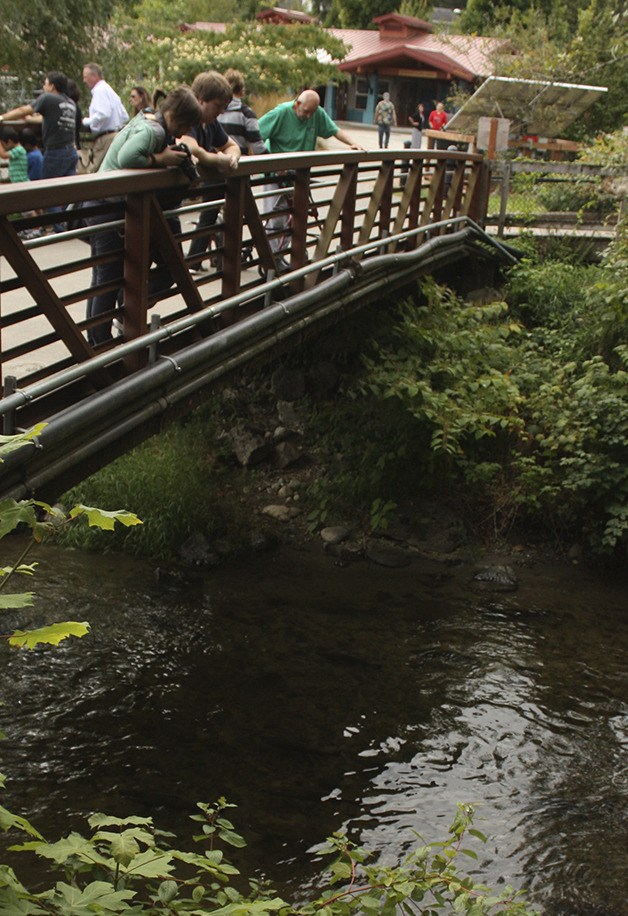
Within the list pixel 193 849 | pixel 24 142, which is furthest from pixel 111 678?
pixel 24 142

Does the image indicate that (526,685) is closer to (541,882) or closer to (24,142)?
(541,882)

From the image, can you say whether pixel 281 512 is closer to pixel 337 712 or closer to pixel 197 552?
pixel 197 552

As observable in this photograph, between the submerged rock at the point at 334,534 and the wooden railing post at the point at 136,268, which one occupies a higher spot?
the wooden railing post at the point at 136,268

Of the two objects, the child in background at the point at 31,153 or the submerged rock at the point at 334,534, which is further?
the child in background at the point at 31,153

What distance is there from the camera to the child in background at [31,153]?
479 inches

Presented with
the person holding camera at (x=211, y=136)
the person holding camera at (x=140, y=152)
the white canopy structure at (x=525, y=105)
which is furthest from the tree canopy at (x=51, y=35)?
the person holding camera at (x=140, y=152)

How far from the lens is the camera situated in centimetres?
564

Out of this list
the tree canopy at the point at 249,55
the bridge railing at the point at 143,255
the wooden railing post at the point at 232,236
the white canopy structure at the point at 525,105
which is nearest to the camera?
the bridge railing at the point at 143,255

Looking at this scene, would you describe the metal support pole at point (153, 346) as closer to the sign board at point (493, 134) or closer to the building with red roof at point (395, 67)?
the sign board at point (493, 134)

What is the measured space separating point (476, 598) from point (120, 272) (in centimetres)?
473

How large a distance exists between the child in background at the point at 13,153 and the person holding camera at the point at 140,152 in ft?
21.2

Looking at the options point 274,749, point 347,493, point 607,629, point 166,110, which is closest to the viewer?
point 166,110

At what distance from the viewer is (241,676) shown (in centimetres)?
756

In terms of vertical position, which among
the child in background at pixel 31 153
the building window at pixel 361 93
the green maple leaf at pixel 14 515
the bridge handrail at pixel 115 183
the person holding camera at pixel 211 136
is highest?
the building window at pixel 361 93
